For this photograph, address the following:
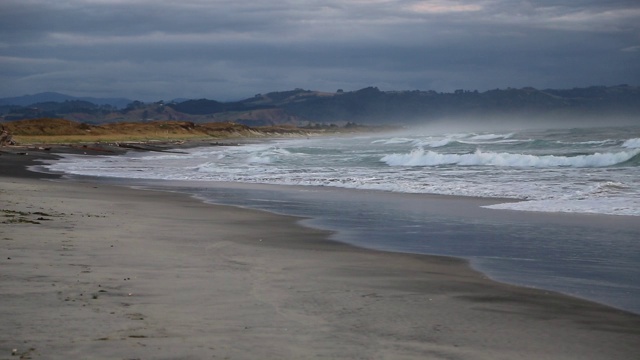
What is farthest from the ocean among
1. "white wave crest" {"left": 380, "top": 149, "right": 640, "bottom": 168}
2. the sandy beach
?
the sandy beach

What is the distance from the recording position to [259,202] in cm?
1872

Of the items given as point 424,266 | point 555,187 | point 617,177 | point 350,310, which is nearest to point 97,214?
point 424,266

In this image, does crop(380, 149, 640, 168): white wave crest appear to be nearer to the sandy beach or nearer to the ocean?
the ocean

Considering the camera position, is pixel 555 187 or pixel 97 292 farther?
pixel 555 187

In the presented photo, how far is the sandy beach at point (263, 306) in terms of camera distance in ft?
17.6

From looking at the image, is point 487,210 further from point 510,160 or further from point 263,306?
point 510,160

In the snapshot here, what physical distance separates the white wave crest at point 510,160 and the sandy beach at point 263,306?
22370mm

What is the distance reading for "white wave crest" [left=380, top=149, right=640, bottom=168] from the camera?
31.4 meters

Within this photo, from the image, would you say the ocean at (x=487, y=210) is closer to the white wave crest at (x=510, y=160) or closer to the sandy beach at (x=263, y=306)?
the white wave crest at (x=510, y=160)

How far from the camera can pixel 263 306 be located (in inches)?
263

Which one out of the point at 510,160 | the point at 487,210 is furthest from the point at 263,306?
the point at 510,160

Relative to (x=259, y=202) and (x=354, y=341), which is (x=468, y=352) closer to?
(x=354, y=341)

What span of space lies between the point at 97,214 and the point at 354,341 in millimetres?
9620

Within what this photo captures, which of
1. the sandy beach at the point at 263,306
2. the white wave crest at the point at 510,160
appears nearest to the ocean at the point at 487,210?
the white wave crest at the point at 510,160
